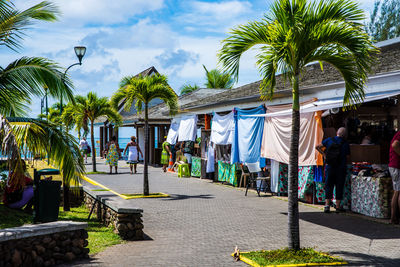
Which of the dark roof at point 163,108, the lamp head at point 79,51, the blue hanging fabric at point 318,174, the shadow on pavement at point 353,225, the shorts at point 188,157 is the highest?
the lamp head at point 79,51

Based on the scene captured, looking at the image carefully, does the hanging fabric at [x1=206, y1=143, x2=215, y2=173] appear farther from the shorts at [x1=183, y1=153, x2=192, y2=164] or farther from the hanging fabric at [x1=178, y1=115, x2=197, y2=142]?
the shorts at [x1=183, y1=153, x2=192, y2=164]

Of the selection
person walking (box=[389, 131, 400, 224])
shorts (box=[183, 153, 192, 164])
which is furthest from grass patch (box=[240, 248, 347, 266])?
shorts (box=[183, 153, 192, 164])

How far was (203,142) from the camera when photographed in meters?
20.3

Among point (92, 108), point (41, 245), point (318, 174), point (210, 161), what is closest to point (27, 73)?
point (41, 245)

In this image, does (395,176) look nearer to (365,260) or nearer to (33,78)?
(365,260)

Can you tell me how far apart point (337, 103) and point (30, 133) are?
21.5 ft

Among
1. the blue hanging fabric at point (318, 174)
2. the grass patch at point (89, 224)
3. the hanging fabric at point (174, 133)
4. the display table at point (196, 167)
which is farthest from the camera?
the hanging fabric at point (174, 133)

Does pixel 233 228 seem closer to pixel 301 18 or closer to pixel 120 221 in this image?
pixel 120 221

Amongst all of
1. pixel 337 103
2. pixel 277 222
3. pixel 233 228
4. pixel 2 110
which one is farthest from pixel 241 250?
pixel 2 110

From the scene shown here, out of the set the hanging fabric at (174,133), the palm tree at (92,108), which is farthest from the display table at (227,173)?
the palm tree at (92,108)

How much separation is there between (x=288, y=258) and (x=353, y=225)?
330cm

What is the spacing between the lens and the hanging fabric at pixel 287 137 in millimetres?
11883

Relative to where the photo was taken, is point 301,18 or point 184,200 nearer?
point 301,18

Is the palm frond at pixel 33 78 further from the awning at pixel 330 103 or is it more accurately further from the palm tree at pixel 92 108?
the palm tree at pixel 92 108
